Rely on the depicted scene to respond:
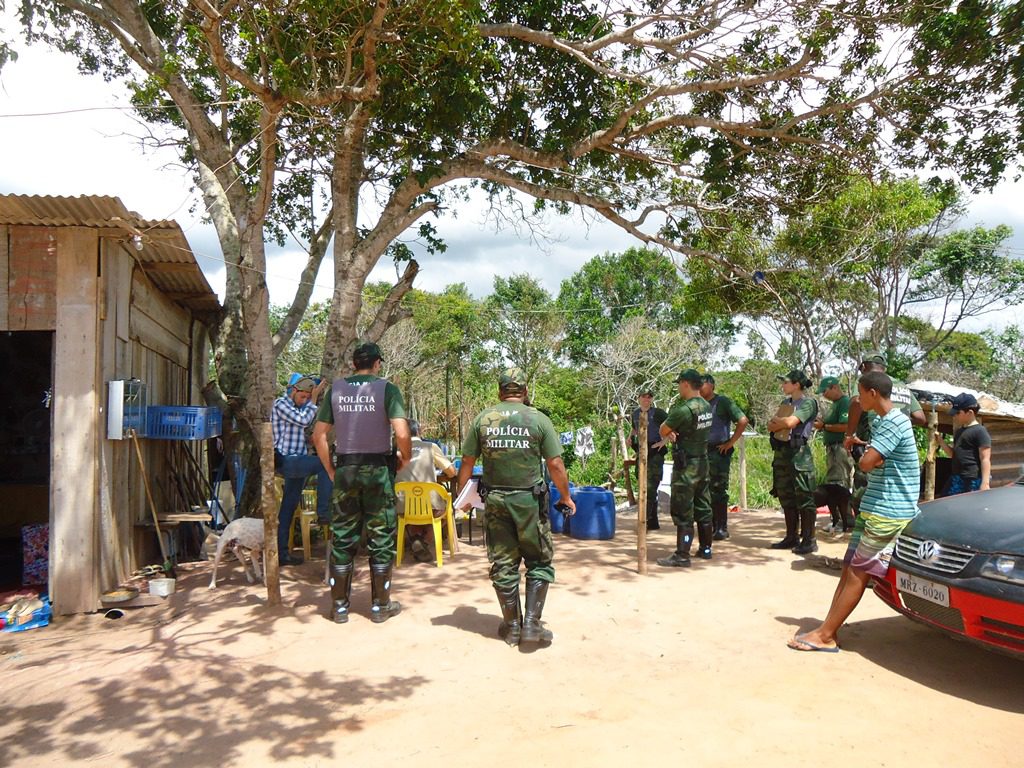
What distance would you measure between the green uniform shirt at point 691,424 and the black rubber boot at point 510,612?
104 inches

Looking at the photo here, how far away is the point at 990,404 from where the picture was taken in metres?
8.87

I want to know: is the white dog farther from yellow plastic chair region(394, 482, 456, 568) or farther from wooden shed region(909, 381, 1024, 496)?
wooden shed region(909, 381, 1024, 496)

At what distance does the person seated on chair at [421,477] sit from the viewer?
6.67 metres

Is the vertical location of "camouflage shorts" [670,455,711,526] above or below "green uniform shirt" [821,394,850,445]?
below

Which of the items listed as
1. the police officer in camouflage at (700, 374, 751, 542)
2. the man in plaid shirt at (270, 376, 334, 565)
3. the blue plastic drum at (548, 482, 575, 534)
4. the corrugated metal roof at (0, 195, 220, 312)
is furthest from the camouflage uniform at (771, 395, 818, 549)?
the corrugated metal roof at (0, 195, 220, 312)

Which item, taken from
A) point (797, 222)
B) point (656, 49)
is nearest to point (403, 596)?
point (656, 49)

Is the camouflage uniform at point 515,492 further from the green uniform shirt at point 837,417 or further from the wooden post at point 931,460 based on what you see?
the wooden post at point 931,460

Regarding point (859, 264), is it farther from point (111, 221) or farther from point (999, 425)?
point (111, 221)

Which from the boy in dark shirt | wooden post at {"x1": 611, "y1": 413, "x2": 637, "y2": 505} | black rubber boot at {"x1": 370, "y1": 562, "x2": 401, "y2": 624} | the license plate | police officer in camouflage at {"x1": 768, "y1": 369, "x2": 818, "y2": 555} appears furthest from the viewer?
wooden post at {"x1": 611, "y1": 413, "x2": 637, "y2": 505}

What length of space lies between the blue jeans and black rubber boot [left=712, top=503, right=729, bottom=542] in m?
4.34

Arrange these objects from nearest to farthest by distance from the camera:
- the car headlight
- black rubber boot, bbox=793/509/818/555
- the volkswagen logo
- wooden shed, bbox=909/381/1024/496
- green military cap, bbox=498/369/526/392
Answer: the car headlight, the volkswagen logo, green military cap, bbox=498/369/526/392, black rubber boot, bbox=793/509/818/555, wooden shed, bbox=909/381/1024/496

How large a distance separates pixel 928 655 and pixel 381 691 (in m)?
3.34

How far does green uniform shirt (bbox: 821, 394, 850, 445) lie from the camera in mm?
7141

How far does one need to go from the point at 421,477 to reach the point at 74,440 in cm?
289
